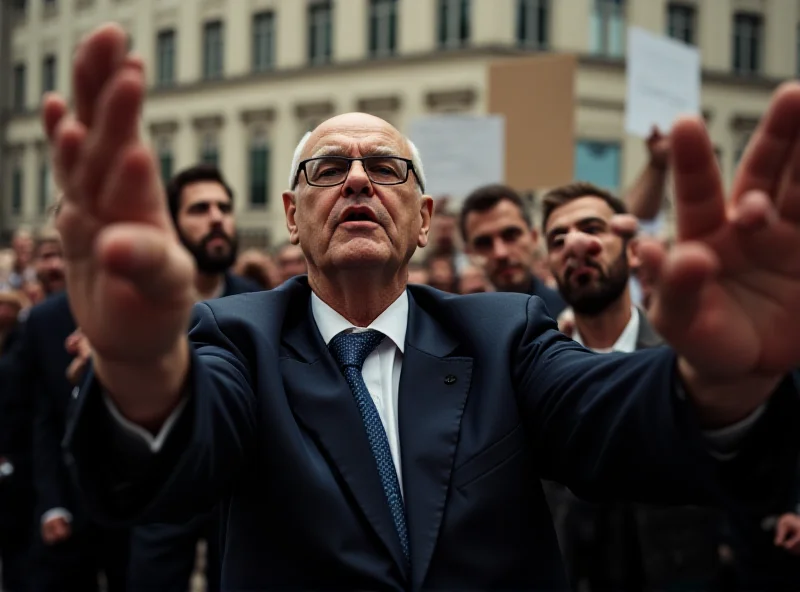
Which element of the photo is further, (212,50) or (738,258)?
(212,50)

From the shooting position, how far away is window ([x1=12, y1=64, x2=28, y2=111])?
39531mm

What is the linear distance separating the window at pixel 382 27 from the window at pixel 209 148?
20.5 ft

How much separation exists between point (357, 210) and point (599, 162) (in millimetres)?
24466

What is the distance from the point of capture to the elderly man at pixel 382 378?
1754mm

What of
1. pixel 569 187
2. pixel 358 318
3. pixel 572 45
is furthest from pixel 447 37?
pixel 358 318

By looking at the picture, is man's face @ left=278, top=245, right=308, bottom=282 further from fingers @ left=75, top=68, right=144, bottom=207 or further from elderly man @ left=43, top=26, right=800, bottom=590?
fingers @ left=75, top=68, right=144, bottom=207

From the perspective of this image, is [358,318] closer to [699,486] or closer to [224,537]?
[224,537]

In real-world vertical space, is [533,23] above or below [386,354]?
above

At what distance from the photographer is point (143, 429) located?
1.96 meters

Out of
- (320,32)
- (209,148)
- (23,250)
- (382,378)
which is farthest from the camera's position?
(209,148)

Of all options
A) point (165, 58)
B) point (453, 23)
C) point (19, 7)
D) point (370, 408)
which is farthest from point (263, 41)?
point (370, 408)

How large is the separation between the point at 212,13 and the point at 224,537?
31437 mm

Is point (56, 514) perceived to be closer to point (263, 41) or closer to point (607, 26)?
point (607, 26)

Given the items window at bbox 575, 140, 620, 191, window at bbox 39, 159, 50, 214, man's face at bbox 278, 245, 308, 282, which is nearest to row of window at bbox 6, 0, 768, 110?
window at bbox 575, 140, 620, 191
